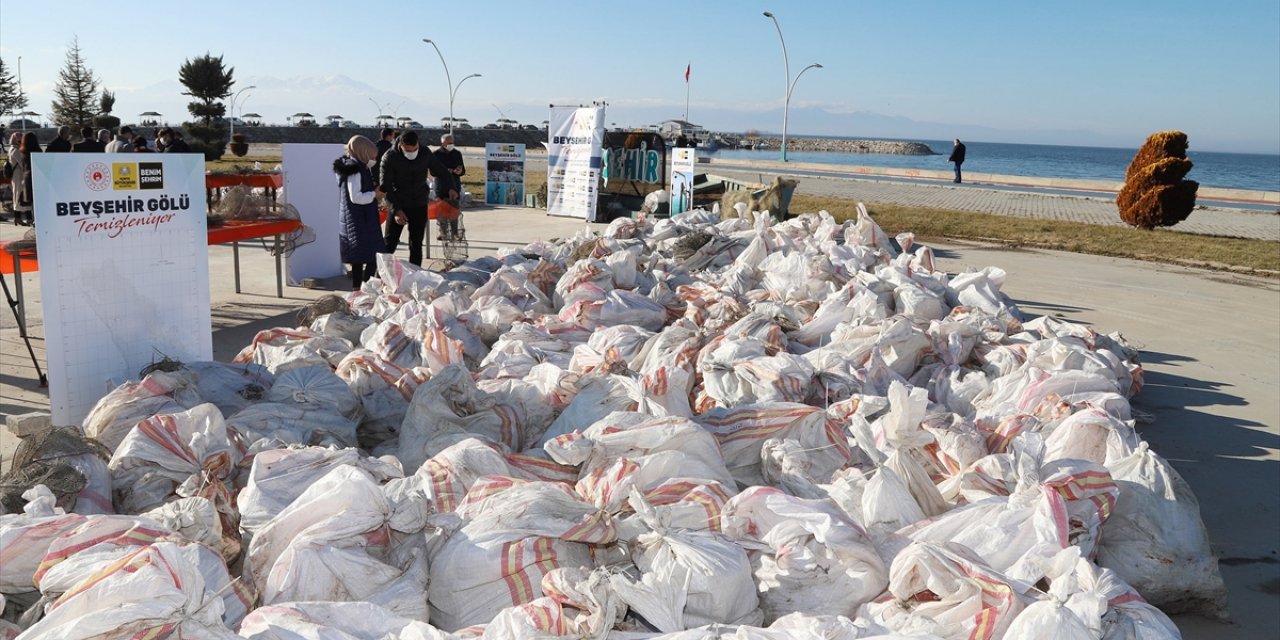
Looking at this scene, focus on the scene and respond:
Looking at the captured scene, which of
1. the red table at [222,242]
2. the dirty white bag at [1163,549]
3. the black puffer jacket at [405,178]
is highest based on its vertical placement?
the black puffer jacket at [405,178]

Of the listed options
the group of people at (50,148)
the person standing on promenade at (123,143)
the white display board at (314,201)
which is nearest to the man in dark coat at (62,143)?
the group of people at (50,148)

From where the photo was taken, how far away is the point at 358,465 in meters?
2.79

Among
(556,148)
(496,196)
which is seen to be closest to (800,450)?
(556,148)

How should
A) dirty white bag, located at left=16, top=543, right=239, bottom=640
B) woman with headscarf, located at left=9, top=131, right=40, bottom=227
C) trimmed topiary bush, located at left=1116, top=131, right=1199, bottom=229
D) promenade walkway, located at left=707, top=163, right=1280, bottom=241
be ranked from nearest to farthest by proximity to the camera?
dirty white bag, located at left=16, top=543, right=239, bottom=640
woman with headscarf, located at left=9, top=131, right=40, bottom=227
trimmed topiary bush, located at left=1116, top=131, right=1199, bottom=229
promenade walkway, located at left=707, top=163, right=1280, bottom=241

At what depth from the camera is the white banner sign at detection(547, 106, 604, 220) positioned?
13836 millimetres

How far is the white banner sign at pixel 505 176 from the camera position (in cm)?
1603

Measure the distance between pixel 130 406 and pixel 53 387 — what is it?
2.77ft

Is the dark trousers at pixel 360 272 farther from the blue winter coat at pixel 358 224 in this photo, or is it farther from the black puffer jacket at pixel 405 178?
the black puffer jacket at pixel 405 178

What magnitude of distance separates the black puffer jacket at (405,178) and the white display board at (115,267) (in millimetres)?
3197

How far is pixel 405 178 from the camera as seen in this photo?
7.75m

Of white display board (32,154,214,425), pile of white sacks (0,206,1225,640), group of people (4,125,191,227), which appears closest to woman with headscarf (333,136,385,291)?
pile of white sacks (0,206,1225,640)

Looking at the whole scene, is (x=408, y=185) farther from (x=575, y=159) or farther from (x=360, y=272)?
(x=575, y=159)

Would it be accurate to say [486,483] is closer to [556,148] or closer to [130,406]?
[130,406]

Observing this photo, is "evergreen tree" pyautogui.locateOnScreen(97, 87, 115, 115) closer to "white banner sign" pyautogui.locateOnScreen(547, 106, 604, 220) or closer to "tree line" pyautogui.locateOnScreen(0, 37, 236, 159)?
"tree line" pyautogui.locateOnScreen(0, 37, 236, 159)
